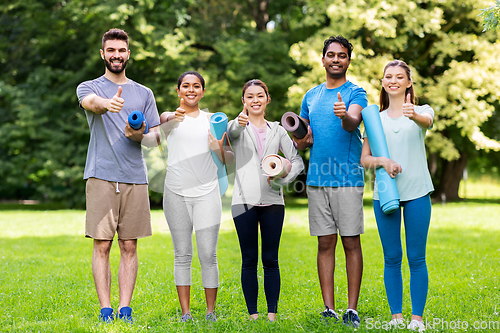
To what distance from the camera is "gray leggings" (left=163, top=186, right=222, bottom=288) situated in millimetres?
3779

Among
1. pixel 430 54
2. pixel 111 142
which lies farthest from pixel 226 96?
pixel 111 142

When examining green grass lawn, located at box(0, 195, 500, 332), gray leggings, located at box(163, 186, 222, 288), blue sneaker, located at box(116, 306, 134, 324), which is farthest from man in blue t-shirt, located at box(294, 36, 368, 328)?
blue sneaker, located at box(116, 306, 134, 324)

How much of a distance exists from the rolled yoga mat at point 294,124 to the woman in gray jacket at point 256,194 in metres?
0.24

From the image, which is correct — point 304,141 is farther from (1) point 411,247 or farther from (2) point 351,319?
(2) point 351,319

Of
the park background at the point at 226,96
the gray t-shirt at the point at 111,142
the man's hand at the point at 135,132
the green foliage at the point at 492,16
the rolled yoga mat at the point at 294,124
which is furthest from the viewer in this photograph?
the park background at the point at 226,96

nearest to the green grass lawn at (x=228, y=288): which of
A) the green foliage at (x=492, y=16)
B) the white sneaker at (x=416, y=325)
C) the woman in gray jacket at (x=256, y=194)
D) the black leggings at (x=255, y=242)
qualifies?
the white sneaker at (x=416, y=325)

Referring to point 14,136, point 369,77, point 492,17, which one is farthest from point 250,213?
point 14,136

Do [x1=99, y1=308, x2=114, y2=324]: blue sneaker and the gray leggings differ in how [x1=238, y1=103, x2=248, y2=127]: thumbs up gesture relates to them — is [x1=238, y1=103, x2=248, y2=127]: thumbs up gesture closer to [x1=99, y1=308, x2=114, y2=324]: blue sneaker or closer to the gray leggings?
the gray leggings

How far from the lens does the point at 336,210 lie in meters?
3.79

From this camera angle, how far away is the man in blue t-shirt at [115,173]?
3.79 m

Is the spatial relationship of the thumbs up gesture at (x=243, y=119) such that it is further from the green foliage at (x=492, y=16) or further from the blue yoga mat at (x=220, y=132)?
the green foliage at (x=492, y=16)

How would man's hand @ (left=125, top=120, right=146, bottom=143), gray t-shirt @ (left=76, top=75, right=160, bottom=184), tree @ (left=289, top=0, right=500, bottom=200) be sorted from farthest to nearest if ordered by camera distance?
tree @ (left=289, top=0, right=500, bottom=200), gray t-shirt @ (left=76, top=75, right=160, bottom=184), man's hand @ (left=125, top=120, right=146, bottom=143)

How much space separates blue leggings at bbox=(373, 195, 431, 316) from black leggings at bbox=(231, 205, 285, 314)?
0.87 meters

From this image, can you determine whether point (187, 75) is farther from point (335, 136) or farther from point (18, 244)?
point (18, 244)
